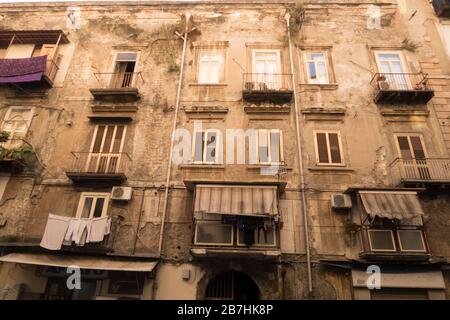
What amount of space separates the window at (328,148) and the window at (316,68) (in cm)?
275

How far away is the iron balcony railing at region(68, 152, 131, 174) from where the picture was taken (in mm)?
11289

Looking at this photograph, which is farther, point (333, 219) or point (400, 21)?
point (400, 21)

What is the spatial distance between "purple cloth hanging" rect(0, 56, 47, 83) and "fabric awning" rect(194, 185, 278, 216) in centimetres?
908

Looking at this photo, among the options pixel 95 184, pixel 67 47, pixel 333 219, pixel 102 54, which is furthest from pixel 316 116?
pixel 67 47

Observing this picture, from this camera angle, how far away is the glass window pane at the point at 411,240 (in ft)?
30.5

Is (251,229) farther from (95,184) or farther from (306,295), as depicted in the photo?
(95,184)

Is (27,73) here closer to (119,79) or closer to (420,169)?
(119,79)

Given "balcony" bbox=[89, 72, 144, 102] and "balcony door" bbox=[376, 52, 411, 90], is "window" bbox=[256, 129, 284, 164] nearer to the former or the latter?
"balcony door" bbox=[376, 52, 411, 90]

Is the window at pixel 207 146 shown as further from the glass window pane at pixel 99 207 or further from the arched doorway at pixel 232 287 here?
the arched doorway at pixel 232 287

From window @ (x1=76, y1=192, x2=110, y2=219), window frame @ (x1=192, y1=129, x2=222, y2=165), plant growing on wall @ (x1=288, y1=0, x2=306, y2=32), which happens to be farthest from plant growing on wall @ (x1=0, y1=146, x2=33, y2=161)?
plant growing on wall @ (x1=288, y1=0, x2=306, y2=32)

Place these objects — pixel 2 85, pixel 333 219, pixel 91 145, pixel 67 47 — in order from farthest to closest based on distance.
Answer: pixel 67 47 < pixel 2 85 < pixel 91 145 < pixel 333 219

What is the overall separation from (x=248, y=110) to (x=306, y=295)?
724 cm

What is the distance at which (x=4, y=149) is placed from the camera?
11.3m

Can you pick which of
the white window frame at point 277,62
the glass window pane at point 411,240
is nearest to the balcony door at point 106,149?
the white window frame at point 277,62
